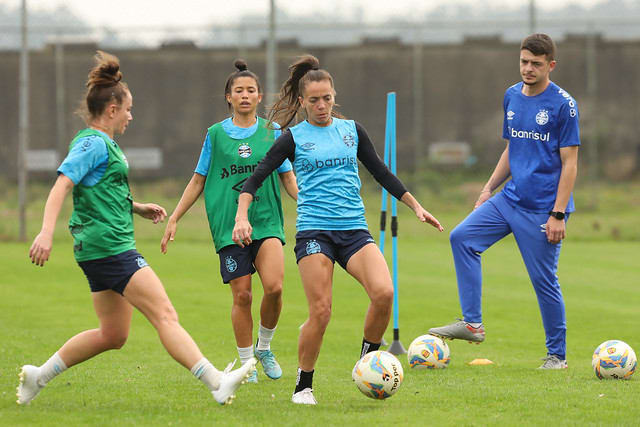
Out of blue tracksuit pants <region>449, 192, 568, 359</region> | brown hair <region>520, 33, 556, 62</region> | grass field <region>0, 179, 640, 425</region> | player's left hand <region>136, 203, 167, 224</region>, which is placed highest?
brown hair <region>520, 33, 556, 62</region>

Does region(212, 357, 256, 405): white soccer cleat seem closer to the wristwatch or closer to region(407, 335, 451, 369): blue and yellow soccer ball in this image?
region(407, 335, 451, 369): blue and yellow soccer ball

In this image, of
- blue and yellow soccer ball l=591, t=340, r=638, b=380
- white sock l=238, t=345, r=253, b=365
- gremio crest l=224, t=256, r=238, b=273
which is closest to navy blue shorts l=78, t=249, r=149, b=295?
gremio crest l=224, t=256, r=238, b=273

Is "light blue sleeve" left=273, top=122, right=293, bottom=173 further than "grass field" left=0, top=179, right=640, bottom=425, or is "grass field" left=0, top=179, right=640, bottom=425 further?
"light blue sleeve" left=273, top=122, right=293, bottom=173

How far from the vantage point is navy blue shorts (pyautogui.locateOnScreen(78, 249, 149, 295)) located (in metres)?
5.71

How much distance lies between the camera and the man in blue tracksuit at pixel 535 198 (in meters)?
7.37

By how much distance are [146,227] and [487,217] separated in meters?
15.8

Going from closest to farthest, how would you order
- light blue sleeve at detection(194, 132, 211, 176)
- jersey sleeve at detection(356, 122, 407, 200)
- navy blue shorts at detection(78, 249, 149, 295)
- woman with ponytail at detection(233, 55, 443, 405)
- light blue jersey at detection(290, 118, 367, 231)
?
navy blue shorts at detection(78, 249, 149, 295), woman with ponytail at detection(233, 55, 443, 405), light blue jersey at detection(290, 118, 367, 231), jersey sleeve at detection(356, 122, 407, 200), light blue sleeve at detection(194, 132, 211, 176)

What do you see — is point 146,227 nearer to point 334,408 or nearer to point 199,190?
point 199,190

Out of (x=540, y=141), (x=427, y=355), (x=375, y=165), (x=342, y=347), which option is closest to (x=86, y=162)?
(x=375, y=165)

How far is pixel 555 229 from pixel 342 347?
103 inches

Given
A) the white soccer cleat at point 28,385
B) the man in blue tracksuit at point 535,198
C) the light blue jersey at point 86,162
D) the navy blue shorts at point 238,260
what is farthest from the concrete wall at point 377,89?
the light blue jersey at point 86,162

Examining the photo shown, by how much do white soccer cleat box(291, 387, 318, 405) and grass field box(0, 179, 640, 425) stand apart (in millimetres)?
80

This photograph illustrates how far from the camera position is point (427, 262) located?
1659cm

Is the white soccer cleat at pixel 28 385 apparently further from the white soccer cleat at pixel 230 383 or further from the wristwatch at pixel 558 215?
the wristwatch at pixel 558 215
